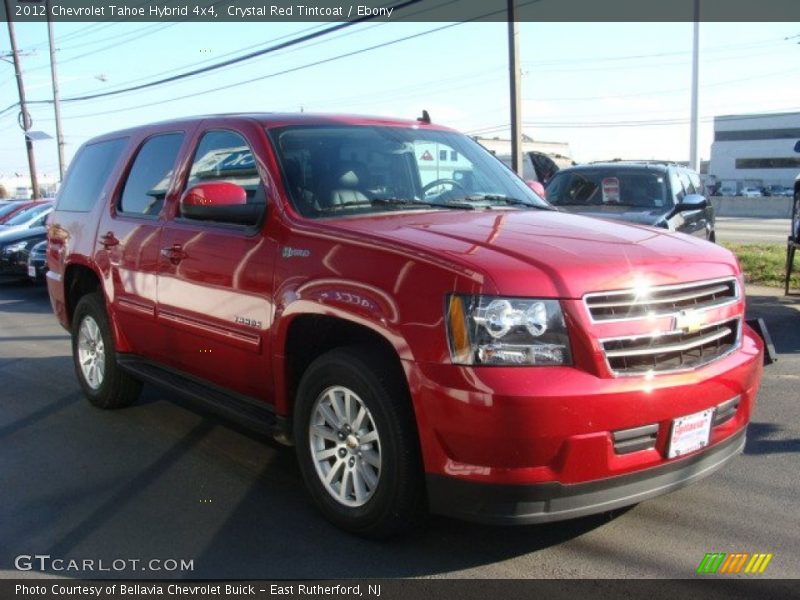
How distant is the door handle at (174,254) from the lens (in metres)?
4.65

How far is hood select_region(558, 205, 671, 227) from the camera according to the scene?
905cm

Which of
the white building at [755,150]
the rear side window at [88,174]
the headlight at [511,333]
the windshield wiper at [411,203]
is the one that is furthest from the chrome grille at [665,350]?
the white building at [755,150]

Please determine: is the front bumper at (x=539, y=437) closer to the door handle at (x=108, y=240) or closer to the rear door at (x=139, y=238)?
the rear door at (x=139, y=238)

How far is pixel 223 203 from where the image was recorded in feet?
13.6

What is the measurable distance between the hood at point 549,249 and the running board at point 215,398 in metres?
1.08

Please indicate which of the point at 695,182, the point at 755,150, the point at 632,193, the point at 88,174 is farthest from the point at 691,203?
the point at 755,150

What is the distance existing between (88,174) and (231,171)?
2181 mm

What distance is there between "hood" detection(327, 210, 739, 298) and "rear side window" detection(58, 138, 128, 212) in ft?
9.17

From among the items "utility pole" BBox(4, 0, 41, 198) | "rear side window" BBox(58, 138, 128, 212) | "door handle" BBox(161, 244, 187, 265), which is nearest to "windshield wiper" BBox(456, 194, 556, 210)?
"door handle" BBox(161, 244, 187, 265)

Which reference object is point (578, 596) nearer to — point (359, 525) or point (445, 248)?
point (359, 525)

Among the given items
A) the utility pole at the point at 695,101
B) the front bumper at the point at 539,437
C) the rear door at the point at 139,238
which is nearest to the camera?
the front bumper at the point at 539,437

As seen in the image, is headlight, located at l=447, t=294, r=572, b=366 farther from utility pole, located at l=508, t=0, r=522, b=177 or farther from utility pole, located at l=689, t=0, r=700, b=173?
utility pole, located at l=689, t=0, r=700, b=173

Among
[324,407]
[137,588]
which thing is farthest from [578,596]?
[137,588]

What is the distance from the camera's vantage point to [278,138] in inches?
173
